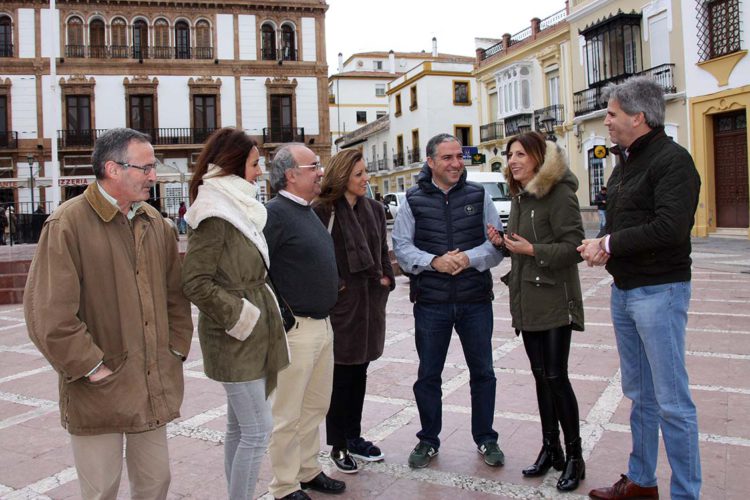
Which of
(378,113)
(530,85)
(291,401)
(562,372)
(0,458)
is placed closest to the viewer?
(291,401)

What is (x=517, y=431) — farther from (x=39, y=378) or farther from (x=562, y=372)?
(x=39, y=378)

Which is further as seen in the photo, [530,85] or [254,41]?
[254,41]

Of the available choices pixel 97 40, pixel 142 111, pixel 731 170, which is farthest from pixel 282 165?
pixel 97 40

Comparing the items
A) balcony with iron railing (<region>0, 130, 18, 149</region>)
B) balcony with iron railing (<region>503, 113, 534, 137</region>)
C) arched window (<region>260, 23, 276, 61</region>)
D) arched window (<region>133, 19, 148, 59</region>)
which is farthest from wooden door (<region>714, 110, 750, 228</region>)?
balcony with iron railing (<region>0, 130, 18, 149</region>)

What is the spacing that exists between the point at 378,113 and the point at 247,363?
56.4 meters

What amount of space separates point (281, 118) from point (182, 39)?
6.25 meters

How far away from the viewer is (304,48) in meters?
35.5

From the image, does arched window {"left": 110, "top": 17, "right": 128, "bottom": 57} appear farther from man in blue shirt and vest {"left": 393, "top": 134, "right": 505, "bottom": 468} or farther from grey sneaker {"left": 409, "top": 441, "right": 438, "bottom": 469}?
grey sneaker {"left": 409, "top": 441, "right": 438, "bottom": 469}

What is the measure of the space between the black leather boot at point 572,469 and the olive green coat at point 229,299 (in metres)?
1.64

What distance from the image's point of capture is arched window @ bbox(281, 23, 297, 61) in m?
35.3

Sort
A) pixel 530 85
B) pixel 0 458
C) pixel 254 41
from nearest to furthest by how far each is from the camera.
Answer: pixel 0 458 < pixel 530 85 < pixel 254 41

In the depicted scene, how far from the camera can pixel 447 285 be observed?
157 inches

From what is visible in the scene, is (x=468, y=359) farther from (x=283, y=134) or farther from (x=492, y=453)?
(x=283, y=134)

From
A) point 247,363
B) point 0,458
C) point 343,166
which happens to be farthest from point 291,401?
point 0,458
